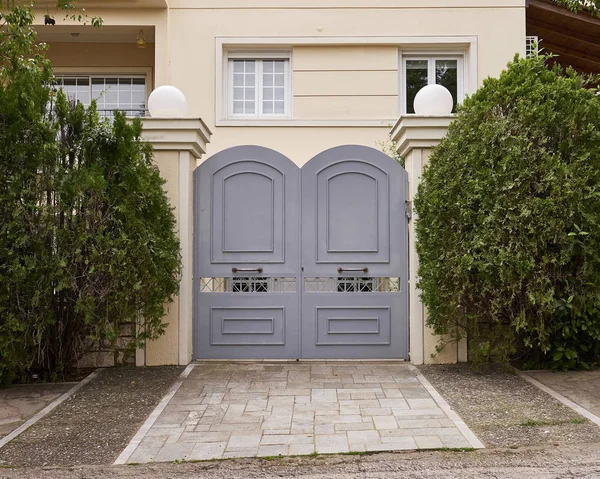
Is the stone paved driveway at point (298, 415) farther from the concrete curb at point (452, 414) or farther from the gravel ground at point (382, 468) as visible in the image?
the gravel ground at point (382, 468)

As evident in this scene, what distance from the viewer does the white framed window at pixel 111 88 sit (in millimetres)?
12359

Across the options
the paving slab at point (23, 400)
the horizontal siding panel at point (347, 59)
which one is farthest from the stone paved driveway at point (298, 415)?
the horizontal siding panel at point (347, 59)

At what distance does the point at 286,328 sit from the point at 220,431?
7.85 feet

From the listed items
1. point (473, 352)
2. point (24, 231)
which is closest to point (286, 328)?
point (473, 352)

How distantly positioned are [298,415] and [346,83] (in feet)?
24.4

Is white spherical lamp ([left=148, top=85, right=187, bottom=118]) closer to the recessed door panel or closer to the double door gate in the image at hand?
the double door gate

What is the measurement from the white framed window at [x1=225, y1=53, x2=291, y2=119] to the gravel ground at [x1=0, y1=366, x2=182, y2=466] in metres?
6.04

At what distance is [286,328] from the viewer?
696cm

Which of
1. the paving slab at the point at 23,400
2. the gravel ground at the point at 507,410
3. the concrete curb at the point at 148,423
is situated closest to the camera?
the concrete curb at the point at 148,423

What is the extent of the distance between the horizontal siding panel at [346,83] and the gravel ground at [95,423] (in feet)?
20.5

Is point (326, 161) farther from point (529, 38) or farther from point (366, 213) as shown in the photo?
point (529, 38)

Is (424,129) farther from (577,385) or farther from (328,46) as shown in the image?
(328,46)

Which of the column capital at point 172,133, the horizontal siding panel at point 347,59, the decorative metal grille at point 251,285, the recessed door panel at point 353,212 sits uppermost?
the horizontal siding panel at point 347,59

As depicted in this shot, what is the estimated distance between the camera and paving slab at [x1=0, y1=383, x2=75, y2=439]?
5.05 metres
